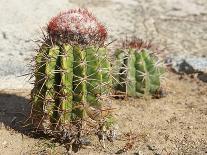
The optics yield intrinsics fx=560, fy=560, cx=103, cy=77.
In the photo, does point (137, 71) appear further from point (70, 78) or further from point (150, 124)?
point (70, 78)

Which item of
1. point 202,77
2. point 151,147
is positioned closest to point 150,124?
point 151,147

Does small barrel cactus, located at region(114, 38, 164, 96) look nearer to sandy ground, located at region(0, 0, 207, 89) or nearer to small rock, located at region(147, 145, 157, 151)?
small rock, located at region(147, 145, 157, 151)

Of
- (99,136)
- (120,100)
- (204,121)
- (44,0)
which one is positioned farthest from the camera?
(44,0)

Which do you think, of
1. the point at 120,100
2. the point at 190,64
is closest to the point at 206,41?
the point at 190,64

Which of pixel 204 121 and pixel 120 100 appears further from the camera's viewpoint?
pixel 120 100

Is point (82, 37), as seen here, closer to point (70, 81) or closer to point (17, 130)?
point (70, 81)

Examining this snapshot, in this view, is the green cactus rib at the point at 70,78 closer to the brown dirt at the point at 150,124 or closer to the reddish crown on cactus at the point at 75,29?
the reddish crown on cactus at the point at 75,29

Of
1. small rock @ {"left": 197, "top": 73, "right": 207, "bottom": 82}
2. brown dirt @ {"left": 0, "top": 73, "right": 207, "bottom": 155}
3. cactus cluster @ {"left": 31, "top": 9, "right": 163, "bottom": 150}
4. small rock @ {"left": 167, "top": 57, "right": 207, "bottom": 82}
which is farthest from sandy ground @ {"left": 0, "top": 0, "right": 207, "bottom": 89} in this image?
cactus cluster @ {"left": 31, "top": 9, "right": 163, "bottom": 150}

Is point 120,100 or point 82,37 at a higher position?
point 82,37

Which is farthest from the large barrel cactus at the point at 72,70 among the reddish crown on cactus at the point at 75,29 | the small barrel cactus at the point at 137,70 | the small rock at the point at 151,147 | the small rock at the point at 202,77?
the small rock at the point at 202,77
